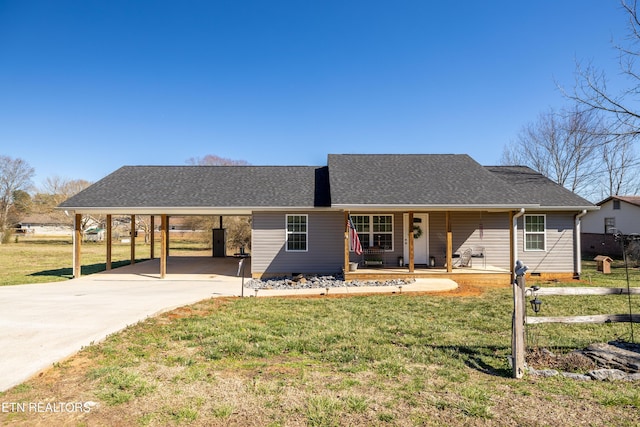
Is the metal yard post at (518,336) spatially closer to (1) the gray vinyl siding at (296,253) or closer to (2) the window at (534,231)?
(1) the gray vinyl siding at (296,253)

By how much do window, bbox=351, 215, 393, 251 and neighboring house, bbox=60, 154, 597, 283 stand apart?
4 centimetres

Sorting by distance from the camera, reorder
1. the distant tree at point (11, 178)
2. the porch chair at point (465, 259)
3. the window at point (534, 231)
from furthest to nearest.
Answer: the distant tree at point (11, 178), the window at point (534, 231), the porch chair at point (465, 259)

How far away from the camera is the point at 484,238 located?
1352 centimetres

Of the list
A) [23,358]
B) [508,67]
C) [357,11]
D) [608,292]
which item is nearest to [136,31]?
[357,11]

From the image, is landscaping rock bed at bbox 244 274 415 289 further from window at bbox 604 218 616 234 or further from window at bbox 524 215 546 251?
window at bbox 604 218 616 234

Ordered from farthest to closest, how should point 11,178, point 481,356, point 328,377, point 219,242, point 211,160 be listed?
point 11,178 < point 211,160 < point 219,242 < point 481,356 < point 328,377

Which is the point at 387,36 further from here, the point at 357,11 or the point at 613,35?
the point at 613,35

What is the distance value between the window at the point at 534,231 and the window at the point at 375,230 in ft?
17.8

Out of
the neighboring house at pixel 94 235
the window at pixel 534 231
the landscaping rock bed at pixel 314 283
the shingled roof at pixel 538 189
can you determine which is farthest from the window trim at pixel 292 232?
the neighboring house at pixel 94 235

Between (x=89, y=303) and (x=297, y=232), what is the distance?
6944 millimetres

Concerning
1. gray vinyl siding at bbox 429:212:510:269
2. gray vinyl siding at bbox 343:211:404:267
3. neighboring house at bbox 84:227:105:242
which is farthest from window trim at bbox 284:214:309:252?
neighboring house at bbox 84:227:105:242

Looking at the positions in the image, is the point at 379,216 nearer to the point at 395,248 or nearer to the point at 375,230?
the point at 375,230

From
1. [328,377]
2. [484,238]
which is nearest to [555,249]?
[484,238]

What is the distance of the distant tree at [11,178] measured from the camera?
4384 centimetres
